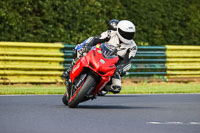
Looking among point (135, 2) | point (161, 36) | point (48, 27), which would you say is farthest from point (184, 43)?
point (48, 27)

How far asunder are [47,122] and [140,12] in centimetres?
1536

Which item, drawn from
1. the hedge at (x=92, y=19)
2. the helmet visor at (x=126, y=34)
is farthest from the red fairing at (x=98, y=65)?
the hedge at (x=92, y=19)

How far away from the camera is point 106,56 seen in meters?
10.1

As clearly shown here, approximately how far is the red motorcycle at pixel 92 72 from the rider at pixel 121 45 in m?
0.27

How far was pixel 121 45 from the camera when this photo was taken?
35.7 feet

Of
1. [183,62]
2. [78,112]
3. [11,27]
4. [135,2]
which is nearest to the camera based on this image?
[78,112]

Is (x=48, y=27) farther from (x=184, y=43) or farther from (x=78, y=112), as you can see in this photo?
(x=78, y=112)

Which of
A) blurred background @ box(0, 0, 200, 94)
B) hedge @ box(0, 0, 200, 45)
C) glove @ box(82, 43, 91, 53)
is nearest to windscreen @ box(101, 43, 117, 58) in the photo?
glove @ box(82, 43, 91, 53)

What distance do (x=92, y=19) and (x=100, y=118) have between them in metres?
13.3

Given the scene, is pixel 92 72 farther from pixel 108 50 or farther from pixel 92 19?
pixel 92 19

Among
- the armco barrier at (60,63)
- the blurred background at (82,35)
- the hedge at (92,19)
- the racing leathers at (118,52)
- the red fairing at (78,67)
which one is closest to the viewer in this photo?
the red fairing at (78,67)

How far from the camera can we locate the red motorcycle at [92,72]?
9.89 meters

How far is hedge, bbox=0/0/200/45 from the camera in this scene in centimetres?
1970

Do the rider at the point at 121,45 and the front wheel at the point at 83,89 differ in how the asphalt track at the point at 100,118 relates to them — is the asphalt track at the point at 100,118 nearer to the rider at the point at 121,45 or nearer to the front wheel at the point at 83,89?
the front wheel at the point at 83,89
